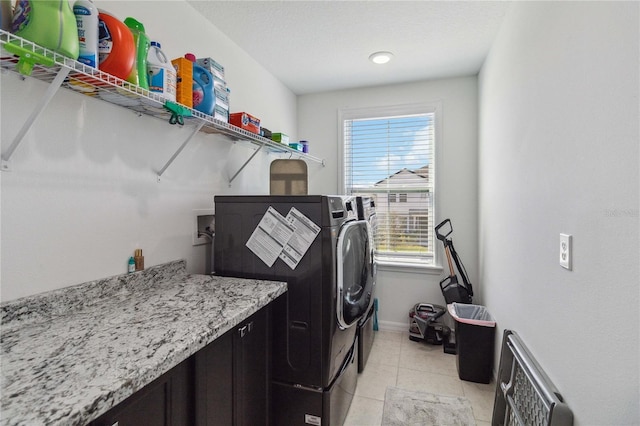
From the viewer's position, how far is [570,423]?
111 centimetres

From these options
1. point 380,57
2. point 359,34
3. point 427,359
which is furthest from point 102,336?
point 380,57

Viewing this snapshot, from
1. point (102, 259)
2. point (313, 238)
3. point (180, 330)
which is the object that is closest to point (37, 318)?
point (102, 259)

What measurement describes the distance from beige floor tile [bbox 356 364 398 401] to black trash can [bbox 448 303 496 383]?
0.52 m

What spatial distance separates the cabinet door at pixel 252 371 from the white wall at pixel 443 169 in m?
2.01

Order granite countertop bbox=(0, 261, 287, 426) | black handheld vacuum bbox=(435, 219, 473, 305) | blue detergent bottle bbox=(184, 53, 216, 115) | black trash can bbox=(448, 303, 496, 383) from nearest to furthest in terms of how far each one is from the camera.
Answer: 1. granite countertop bbox=(0, 261, 287, 426)
2. blue detergent bottle bbox=(184, 53, 216, 115)
3. black trash can bbox=(448, 303, 496, 383)
4. black handheld vacuum bbox=(435, 219, 473, 305)

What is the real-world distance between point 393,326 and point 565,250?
Answer: 2.35 meters

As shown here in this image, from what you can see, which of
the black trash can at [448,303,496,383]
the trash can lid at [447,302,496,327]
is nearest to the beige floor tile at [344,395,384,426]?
the black trash can at [448,303,496,383]

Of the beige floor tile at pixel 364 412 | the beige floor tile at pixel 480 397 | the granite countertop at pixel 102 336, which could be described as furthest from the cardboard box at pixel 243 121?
Answer: the beige floor tile at pixel 480 397

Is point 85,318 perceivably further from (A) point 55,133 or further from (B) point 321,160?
(B) point 321,160

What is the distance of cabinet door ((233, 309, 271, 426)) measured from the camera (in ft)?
4.29

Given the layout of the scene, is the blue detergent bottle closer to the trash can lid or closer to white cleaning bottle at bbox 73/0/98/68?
white cleaning bottle at bbox 73/0/98/68

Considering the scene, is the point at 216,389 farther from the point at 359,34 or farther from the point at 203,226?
the point at 359,34

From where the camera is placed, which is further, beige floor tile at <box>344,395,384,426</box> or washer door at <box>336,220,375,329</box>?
beige floor tile at <box>344,395,384,426</box>

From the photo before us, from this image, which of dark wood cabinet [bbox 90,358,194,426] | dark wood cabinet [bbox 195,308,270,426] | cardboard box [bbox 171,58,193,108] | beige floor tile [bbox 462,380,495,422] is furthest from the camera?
beige floor tile [bbox 462,380,495,422]
